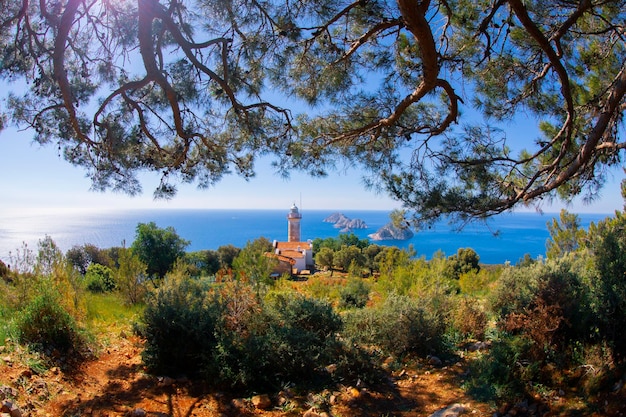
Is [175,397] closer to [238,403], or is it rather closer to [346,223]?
[238,403]

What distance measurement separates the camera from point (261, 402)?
3141mm

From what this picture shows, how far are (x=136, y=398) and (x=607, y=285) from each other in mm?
Answer: 3994

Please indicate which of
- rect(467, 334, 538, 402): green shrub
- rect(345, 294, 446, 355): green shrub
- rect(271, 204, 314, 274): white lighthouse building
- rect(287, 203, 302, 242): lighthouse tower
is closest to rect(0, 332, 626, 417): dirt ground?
rect(467, 334, 538, 402): green shrub

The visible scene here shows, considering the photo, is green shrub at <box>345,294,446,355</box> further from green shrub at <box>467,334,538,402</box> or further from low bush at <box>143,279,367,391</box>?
green shrub at <box>467,334,538,402</box>

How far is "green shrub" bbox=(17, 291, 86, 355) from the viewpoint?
357cm

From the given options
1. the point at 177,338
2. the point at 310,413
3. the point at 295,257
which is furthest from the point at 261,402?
the point at 295,257

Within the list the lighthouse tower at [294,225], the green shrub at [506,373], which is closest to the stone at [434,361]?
the green shrub at [506,373]

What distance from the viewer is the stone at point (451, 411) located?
287 cm

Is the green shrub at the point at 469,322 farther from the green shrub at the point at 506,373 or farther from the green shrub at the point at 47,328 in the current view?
the green shrub at the point at 47,328

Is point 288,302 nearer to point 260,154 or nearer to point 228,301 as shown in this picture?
point 228,301

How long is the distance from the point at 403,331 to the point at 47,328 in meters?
3.65

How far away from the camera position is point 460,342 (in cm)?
487

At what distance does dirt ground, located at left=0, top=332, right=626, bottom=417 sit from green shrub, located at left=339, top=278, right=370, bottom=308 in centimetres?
393

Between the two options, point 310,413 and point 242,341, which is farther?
point 242,341
